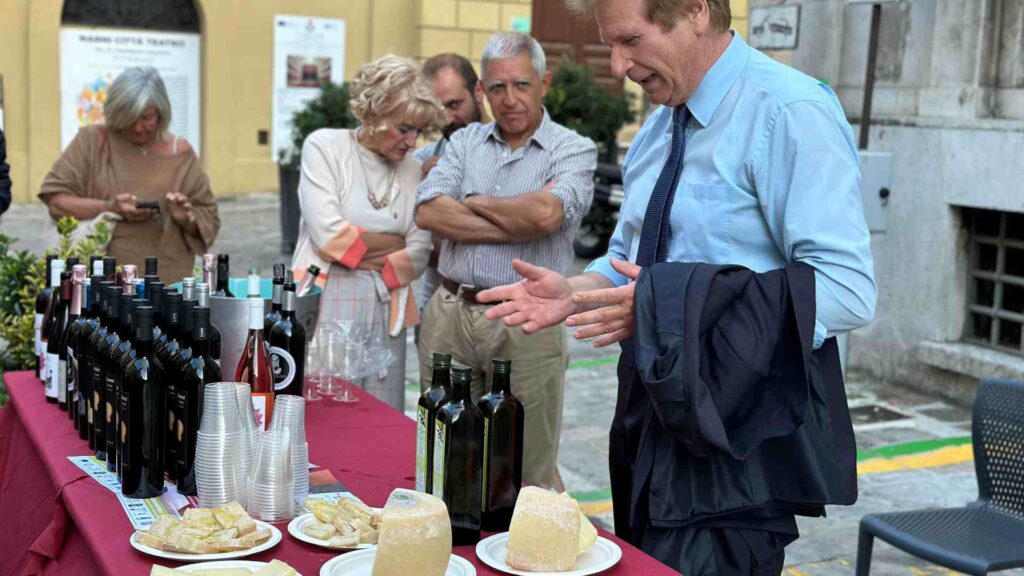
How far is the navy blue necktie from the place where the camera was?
2668 mm

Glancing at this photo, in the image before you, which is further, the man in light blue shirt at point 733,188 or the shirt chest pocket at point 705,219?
the shirt chest pocket at point 705,219

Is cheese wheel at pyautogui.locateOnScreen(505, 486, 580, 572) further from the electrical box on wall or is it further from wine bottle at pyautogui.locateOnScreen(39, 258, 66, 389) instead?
the electrical box on wall

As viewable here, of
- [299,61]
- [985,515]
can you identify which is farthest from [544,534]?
[299,61]

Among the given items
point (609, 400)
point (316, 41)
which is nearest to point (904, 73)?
point (609, 400)

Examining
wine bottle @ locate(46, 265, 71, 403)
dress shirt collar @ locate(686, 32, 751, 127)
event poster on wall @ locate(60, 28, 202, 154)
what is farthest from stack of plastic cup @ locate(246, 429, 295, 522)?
event poster on wall @ locate(60, 28, 202, 154)

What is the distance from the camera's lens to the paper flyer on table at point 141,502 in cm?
262

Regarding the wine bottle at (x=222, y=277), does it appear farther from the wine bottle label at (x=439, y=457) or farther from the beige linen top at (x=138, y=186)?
the beige linen top at (x=138, y=186)

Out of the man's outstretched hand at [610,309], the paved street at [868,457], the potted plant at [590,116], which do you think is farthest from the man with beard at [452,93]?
the potted plant at [590,116]

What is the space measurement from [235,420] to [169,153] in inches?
138

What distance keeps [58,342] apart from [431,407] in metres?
1.67

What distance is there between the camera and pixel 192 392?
2.78 metres

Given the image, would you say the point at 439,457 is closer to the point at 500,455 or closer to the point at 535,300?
the point at 500,455

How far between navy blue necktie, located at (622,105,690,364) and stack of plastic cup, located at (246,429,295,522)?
86 cm

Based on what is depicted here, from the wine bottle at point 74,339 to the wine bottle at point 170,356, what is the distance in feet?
1.62
